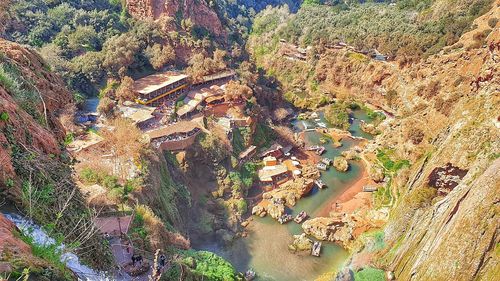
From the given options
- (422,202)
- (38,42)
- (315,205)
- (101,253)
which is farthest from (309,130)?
(101,253)

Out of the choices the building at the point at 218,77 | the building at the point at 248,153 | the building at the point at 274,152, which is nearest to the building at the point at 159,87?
the building at the point at 218,77

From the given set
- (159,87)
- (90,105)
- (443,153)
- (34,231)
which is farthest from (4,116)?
(159,87)

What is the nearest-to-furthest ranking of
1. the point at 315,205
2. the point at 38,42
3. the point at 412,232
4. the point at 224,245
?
1. the point at 412,232
2. the point at 224,245
3. the point at 315,205
4. the point at 38,42

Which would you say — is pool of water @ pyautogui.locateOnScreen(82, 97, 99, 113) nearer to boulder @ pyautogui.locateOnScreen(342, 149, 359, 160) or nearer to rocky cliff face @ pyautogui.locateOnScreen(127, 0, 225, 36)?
rocky cliff face @ pyautogui.locateOnScreen(127, 0, 225, 36)

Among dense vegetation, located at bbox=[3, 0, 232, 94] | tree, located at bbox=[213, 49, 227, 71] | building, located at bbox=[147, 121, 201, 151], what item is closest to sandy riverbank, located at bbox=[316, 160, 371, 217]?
building, located at bbox=[147, 121, 201, 151]

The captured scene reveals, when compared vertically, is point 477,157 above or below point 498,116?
below

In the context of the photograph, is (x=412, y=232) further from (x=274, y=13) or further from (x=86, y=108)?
(x=274, y=13)

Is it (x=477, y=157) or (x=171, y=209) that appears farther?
(x=171, y=209)

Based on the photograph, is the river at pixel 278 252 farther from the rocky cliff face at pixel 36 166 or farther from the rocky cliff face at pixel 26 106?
the rocky cliff face at pixel 36 166
